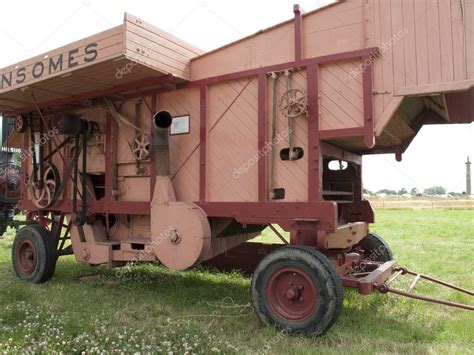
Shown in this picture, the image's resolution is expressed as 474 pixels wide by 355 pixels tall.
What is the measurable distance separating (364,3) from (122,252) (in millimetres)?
4535

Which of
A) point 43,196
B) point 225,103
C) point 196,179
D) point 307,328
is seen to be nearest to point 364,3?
point 225,103

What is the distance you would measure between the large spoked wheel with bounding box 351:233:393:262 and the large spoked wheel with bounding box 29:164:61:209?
4.93 m

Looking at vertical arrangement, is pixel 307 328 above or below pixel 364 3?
below

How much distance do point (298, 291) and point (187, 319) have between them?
1.41 meters

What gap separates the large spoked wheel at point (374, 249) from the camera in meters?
6.48

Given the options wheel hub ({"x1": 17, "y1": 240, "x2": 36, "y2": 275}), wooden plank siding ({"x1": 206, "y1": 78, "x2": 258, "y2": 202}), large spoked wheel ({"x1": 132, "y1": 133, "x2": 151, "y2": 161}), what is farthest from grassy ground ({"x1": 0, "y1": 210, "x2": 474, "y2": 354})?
large spoked wheel ({"x1": 132, "y1": 133, "x2": 151, "y2": 161})

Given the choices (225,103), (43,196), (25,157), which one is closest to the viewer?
(225,103)

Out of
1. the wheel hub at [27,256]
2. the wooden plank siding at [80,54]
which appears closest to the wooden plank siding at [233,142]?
the wooden plank siding at [80,54]

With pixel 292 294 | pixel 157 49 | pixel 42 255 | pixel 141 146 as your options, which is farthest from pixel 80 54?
pixel 292 294

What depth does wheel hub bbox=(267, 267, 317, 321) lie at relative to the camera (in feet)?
14.2

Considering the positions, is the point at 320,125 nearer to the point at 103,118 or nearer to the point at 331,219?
the point at 331,219

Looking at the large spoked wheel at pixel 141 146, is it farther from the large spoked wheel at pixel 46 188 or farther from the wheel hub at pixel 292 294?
the wheel hub at pixel 292 294

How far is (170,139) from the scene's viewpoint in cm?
599

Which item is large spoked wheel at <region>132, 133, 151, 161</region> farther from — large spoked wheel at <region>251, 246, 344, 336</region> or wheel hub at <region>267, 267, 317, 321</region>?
wheel hub at <region>267, 267, 317, 321</region>
